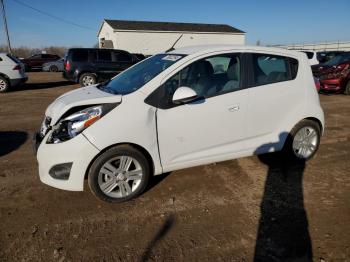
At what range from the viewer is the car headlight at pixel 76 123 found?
10.8 ft

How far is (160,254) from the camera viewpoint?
2.76m

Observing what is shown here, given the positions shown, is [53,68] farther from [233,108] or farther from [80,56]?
[233,108]

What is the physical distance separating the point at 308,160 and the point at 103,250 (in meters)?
3.55

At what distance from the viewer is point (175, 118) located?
3547 mm

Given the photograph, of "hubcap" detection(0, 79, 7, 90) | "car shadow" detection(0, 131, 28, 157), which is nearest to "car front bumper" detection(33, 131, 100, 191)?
"car shadow" detection(0, 131, 28, 157)

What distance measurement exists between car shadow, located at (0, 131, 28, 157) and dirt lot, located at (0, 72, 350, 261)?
572 millimetres

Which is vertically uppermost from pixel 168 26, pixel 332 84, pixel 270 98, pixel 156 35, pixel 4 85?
pixel 168 26

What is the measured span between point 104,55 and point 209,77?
1118 centimetres

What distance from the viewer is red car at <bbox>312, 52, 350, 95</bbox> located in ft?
37.8

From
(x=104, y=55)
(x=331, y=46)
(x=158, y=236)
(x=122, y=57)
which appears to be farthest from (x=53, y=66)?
(x=331, y=46)

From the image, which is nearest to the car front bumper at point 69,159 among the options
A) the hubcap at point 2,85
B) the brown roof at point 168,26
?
the hubcap at point 2,85

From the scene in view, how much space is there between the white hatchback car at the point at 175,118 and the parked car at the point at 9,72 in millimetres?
9753

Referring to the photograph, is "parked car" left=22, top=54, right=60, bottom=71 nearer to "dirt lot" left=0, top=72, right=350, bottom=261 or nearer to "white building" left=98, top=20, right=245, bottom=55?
"white building" left=98, top=20, right=245, bottom=55

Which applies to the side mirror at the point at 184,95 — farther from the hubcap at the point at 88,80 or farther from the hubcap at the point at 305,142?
the hubcap at the point at 88,80
